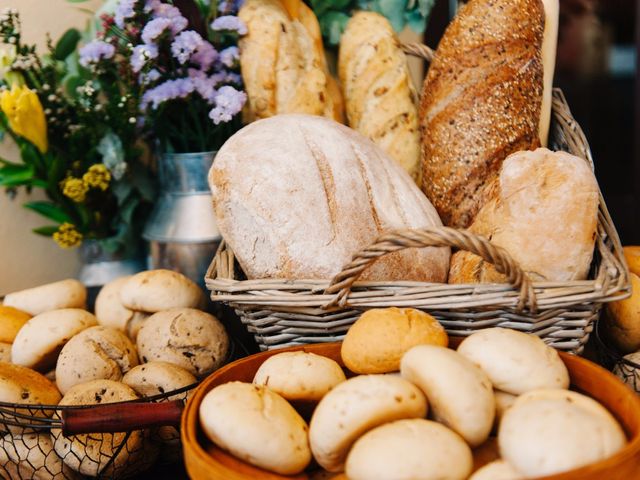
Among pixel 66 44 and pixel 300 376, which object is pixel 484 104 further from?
pixel 66 44

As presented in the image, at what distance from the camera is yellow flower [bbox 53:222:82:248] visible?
1270mm

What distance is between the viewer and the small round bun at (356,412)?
1.94ft

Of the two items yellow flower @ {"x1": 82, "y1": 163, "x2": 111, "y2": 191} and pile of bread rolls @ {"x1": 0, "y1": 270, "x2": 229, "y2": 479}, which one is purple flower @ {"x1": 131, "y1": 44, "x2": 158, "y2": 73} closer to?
yellow flower @ {"x1": 82, "y1": 163, "x2": 111, "y2": 191}

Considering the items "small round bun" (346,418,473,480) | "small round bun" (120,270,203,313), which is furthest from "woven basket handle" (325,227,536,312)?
"small round bun" (120,270,203,313)

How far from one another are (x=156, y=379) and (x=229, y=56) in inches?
23.4

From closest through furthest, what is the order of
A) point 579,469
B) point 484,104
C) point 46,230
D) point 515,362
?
point 579,469 → point 515,362 → point 484,104 → point 46,230

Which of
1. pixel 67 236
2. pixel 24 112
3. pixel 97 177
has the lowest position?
pixel 67 236

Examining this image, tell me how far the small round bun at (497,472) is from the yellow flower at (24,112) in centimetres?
97

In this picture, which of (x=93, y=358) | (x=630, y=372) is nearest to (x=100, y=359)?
(x=93, y=358)

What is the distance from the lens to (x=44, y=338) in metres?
0.96

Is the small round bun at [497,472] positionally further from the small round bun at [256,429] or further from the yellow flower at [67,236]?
the yellow flower at [67,236]

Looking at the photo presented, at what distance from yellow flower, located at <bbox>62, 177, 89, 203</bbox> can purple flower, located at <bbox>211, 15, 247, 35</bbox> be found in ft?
1.24

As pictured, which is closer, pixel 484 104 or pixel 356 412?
pixel 356 412

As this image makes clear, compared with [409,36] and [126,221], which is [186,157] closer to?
[126,221]
